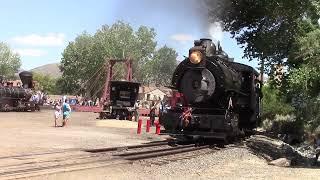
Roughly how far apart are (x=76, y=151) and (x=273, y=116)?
103 ft

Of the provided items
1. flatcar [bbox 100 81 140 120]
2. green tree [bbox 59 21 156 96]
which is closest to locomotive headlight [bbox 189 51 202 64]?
flatcar [bbox 100 81 140 120]

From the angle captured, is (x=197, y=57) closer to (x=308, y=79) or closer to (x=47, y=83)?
(x=308, y=79)

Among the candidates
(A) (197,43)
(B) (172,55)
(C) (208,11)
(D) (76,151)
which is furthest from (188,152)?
(B) (172,55)

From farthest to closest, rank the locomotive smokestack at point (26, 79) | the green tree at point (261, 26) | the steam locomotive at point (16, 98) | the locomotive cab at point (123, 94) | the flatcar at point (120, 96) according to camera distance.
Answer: the locomotive smokestack at point (26, 79), the steam locomotive at point (16, 98), the locomotive cab at point (123, 94), the flatcar at point (120, 96), the green tree at point (261, 26)

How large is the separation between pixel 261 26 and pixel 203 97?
10163 mm

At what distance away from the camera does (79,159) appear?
1326cm

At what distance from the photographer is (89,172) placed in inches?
449

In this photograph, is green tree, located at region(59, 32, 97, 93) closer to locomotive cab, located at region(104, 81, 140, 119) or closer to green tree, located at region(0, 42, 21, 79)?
green tree, located at region(0, 42, 21, 79)

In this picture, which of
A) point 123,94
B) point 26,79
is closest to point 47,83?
point 26,79

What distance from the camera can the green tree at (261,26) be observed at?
2688 centimetres

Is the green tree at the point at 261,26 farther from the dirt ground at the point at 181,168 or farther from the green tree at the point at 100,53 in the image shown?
the green tree at the point at 100,53

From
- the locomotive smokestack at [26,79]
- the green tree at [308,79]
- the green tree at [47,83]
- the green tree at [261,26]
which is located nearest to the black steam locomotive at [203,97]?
the green tree at [308,79]

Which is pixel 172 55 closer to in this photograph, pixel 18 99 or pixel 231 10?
pixel 18 99

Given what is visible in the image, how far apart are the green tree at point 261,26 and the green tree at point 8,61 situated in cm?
8169
